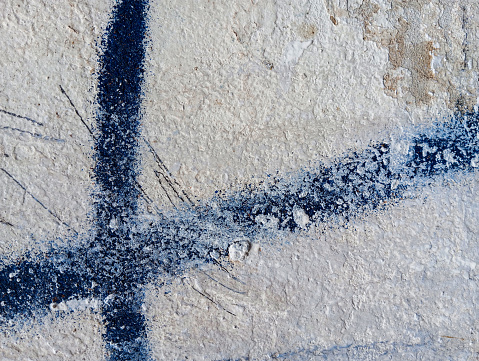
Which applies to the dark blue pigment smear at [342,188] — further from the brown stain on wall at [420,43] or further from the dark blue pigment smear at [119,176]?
the dark blue pigment smear at [119,176]

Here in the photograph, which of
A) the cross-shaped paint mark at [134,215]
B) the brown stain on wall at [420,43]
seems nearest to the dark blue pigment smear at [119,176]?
the cross-shaped paint mark at [134,215]

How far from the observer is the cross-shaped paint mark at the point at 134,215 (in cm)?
112

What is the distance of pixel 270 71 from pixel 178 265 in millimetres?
682

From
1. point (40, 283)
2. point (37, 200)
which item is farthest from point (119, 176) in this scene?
point (40, 283)

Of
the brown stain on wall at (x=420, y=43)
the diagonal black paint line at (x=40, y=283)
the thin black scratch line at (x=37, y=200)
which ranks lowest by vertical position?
the diagonal black paint line at (x=40, y=283)

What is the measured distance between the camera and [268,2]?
1.13 metres

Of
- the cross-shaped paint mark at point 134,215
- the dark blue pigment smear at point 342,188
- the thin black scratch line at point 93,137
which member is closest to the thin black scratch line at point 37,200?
the cross-shaped paint mark at point 134,215

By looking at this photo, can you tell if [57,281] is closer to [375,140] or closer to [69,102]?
[69,102]

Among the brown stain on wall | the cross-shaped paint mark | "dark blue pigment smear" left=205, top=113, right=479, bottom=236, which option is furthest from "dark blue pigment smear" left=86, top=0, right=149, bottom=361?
the brown stain on wall

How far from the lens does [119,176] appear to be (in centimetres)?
112

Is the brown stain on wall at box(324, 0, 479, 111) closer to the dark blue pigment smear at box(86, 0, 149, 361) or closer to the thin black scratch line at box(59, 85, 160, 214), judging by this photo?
the dark blue pigment smear at box(86, 0, 149, 361)

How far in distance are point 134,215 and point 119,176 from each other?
0.13 metres

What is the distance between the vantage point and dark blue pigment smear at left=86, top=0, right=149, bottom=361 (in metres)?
1.12

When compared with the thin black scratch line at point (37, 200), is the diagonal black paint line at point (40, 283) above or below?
below
